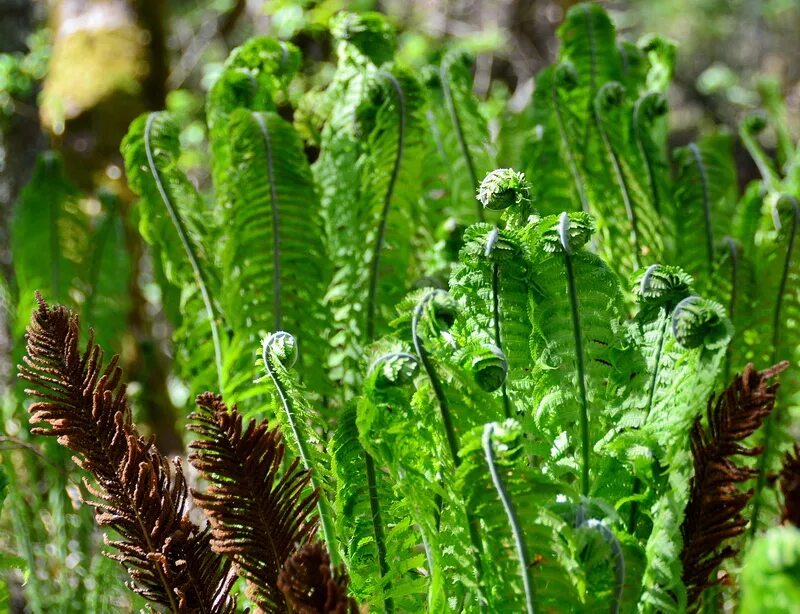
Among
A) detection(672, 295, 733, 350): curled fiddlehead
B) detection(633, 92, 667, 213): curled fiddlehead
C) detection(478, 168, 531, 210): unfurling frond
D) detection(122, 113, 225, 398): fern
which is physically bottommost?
detection(672, 295, 733, 350): curled fiddlehead

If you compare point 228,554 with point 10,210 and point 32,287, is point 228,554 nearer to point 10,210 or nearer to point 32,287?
point 32,287

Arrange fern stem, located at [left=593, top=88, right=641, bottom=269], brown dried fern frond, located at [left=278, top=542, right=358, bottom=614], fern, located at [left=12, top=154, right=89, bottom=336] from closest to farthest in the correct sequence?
brown dried fern frond, located at [left=278, top=542, right=358, bottom=614]
fern stem, located at [left=593, top=88, right=641, bottom=269]
fern, located at [left=12, top=154, right=89, bottom=336]

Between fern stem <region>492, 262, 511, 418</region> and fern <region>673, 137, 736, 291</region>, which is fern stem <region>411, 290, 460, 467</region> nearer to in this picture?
fern stem <region>492, 262, 511, 418</region>

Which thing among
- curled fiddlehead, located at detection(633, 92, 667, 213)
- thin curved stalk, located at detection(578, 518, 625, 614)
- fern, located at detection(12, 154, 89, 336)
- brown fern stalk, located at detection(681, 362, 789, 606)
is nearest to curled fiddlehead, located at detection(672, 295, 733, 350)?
brown fern stalk, located at detection(681, 362, 789, 606)

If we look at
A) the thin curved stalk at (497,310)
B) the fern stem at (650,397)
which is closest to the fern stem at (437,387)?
the thin curved stalk at (497,310)

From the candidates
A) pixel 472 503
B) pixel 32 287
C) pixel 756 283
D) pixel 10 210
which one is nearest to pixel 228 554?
pixel 472 503

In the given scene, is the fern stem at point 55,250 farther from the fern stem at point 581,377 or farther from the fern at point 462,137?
the fern stem at point 581,377

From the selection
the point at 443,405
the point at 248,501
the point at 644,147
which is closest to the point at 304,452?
the point at 248,501
